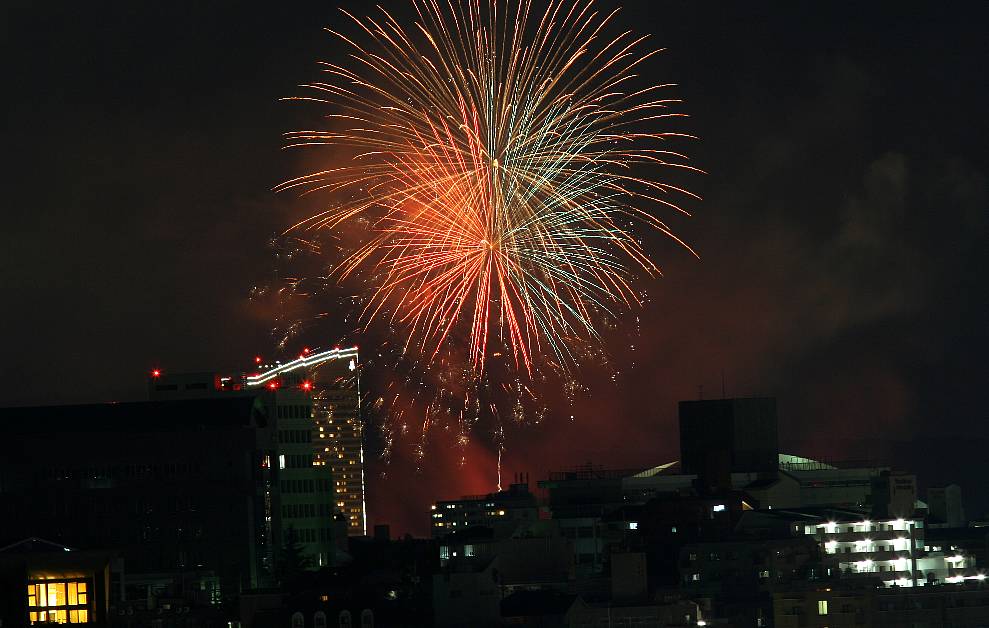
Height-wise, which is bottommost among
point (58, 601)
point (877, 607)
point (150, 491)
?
point (877, 607)

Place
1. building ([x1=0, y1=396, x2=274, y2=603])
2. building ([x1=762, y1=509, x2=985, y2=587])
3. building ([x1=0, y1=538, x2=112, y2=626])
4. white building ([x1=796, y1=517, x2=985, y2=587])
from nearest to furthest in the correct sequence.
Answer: building ([x1=0, y1=538, x2=112, y2=626])
building ([x1=0, y1=396, x2=274, y2=603])
building ([x1=762, y1=509, x2=985, y2=587])
white building ([x1=796, y1=517, x2=985, y2=587])

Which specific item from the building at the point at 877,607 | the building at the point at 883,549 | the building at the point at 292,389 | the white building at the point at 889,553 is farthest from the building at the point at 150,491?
the white building at the point at 889,553

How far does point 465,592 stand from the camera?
77.8 metres

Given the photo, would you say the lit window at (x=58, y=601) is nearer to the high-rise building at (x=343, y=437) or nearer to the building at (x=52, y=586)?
the building at (x=52, y=586)

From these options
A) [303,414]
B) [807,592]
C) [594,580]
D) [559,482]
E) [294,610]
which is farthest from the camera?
[559,482]

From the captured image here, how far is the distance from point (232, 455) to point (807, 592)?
28442mm

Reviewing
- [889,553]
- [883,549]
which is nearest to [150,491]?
[883,549]

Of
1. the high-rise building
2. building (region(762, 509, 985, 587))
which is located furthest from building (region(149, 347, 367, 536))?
building (region(762, 509, 985, 587))

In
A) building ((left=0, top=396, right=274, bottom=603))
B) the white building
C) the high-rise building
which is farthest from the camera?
the high-rise building

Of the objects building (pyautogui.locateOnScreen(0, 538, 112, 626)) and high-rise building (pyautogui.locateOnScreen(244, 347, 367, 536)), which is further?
high-rise building (pyautogui.locateOnScreen(244, 347, 367, 536))

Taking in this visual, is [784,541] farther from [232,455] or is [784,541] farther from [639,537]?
[232,455]

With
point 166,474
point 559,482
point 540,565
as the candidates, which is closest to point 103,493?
point 166,474

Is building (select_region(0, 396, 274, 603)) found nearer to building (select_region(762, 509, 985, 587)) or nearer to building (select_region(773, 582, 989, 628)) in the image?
building (select_region(773, 582, 989, 628))

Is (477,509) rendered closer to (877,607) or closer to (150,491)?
(150,491)
